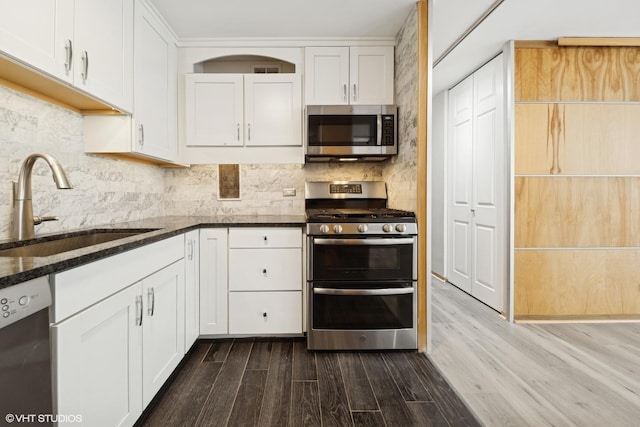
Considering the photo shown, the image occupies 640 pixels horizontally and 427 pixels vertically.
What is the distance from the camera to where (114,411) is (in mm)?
1297

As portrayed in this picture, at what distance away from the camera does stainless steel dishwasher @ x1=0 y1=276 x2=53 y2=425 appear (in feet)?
2.60

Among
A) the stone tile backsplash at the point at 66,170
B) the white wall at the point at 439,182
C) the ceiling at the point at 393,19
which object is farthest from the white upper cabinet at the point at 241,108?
the white wall at the point at 439,182

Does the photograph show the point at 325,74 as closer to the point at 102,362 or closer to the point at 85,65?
the point at 85,65

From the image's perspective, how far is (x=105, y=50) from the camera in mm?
1797

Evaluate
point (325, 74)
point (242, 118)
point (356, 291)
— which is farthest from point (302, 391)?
point (325, 74)

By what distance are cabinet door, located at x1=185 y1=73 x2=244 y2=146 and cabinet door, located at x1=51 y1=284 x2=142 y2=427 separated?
163 centimetres

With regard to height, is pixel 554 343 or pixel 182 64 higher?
pixel 182 64

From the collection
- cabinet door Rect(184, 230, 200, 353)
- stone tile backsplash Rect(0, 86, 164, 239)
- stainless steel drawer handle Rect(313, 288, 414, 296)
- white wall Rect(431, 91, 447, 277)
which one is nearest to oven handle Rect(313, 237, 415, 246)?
stainless steel drawer handle Rect(313, 288, 414, 296)

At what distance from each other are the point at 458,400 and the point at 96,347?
1683 millimetres

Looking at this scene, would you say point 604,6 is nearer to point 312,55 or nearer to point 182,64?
point 312,55

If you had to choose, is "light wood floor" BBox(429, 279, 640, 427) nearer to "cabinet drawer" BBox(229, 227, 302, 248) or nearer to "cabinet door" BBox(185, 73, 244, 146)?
"cabinet drawer" BBox(229, 227, 302, 248)

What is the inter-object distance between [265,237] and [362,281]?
755mm

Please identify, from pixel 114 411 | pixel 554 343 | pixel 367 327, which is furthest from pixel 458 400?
pixel 114 411

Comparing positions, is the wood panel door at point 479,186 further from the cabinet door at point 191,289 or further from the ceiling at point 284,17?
the cabinet door at point 191,289
